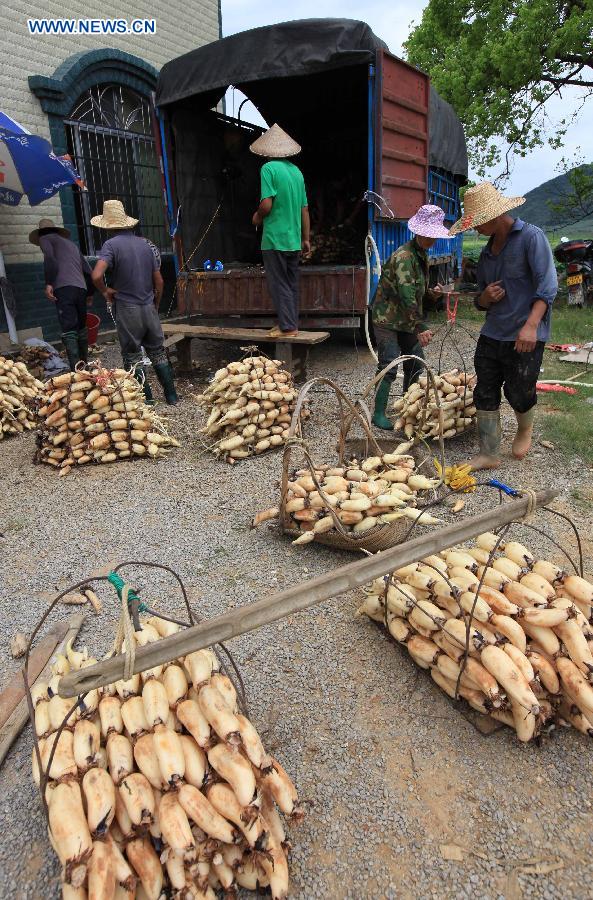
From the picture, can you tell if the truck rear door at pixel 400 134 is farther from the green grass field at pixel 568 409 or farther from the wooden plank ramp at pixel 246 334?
the green grass field at pixel 568 409

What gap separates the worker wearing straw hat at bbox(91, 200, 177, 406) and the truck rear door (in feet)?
9.55

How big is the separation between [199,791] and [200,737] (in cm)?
15

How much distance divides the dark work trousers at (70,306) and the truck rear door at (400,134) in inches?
151

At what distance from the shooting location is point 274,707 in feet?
8.45

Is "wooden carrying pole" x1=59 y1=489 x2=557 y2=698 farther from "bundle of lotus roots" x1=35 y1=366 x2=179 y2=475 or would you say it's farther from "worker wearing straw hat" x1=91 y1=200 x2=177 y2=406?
"worker wearing straw hat" x1=91 y1=200 x2=177 y2=406

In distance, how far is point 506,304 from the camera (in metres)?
4.40

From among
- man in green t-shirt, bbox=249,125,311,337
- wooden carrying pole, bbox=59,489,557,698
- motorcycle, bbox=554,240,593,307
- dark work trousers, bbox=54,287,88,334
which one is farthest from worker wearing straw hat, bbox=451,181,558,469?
motorcycle, bbox=554,240,593,307

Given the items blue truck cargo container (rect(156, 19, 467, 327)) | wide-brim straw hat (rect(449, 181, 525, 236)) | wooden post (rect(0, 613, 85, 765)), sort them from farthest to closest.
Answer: blue truck cargo container (rect(156, 19, 467, 327)) → wide-brim straw hat (rect(449, 181, 525, 236)) → wooden post (rect(0, 613, 85, 765))

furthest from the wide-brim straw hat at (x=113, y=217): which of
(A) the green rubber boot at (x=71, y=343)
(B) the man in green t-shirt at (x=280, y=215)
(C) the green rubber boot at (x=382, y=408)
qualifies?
(C) the green rubber boot at (x=382, y=408)

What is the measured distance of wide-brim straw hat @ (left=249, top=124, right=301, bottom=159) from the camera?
20.9 ft

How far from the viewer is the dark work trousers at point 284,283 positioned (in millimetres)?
6586

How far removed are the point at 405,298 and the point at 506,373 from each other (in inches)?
48.1

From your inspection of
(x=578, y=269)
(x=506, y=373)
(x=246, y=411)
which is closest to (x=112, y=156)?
(x=246, y=411)

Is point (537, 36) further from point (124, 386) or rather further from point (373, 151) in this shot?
point (124, 386)
